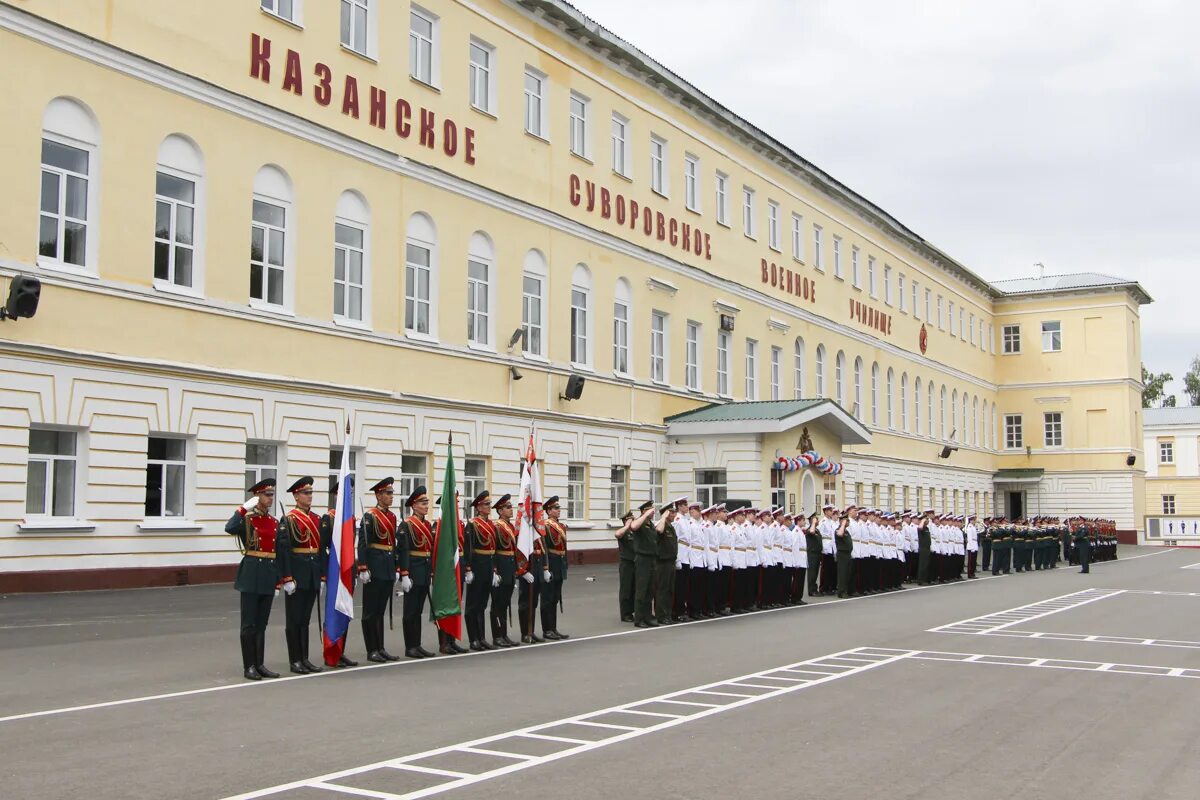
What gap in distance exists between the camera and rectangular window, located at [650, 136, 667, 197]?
37.7 metres

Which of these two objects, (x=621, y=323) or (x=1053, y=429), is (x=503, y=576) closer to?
(x=621, y=323)

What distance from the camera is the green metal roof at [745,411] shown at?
36.2m

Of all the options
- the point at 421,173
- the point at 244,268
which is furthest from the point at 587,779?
the point at 421,173

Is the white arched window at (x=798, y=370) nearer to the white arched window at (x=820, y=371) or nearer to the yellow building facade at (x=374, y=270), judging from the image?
the yellow building facade at (x=374, y=270)

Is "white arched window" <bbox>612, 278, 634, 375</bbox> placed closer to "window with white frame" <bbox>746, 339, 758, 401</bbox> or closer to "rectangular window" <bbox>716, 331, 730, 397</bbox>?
"rectangular window" <bbox>716, 331, 730, 397</bbox>

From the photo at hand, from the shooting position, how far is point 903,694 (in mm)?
11859

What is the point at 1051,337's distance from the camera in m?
76.0

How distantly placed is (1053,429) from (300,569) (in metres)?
69.4

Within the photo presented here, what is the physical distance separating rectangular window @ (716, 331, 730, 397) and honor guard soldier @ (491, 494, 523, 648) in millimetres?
25284

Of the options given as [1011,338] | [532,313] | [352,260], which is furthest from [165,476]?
[1011,338]

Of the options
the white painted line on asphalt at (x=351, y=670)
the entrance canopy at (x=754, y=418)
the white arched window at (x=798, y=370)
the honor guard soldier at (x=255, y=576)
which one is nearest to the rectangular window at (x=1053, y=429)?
the white arched window at (x=798, y=370)

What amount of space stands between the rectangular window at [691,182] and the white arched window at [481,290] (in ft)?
36.1

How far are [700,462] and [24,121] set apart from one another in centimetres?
2202

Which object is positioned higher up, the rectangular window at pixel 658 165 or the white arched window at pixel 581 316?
the rectangular window at pixel 658 165
